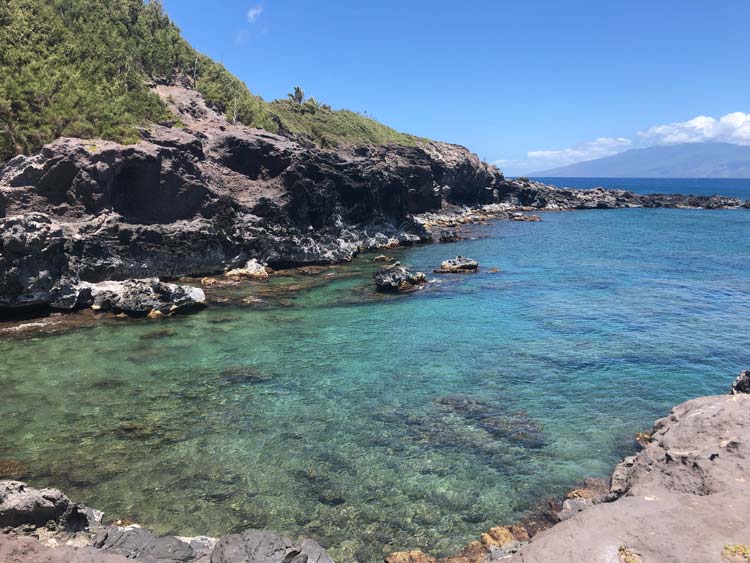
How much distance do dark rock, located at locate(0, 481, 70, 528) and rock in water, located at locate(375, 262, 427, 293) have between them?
30844 millimetres

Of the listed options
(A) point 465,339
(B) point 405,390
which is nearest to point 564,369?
(A) point 465,339

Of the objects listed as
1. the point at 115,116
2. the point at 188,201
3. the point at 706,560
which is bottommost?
the point at 706,560

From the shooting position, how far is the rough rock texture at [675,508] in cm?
845

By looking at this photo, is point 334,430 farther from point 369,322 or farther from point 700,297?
point 700,297

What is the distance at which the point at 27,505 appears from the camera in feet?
34.4

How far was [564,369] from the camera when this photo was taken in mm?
23641

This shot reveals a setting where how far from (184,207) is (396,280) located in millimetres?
21223

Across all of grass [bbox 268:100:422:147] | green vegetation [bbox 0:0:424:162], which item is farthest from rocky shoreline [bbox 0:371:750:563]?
grass [bbox 268:100:422:147]

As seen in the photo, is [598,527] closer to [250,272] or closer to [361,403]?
[361,403]

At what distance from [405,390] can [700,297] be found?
2965 centimetres

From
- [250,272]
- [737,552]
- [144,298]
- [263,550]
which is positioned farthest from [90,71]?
[737,552]

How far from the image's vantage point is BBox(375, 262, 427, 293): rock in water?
133 feet

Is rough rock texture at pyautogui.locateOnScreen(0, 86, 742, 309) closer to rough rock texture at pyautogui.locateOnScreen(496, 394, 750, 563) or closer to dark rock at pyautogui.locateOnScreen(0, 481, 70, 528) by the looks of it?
dark rock at pyautogui.locateOnScreen(0, 481, 70, 528)

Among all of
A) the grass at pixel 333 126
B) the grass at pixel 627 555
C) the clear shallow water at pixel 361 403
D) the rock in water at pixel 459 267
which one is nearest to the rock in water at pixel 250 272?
the clear shallow water at pixel 361 403
